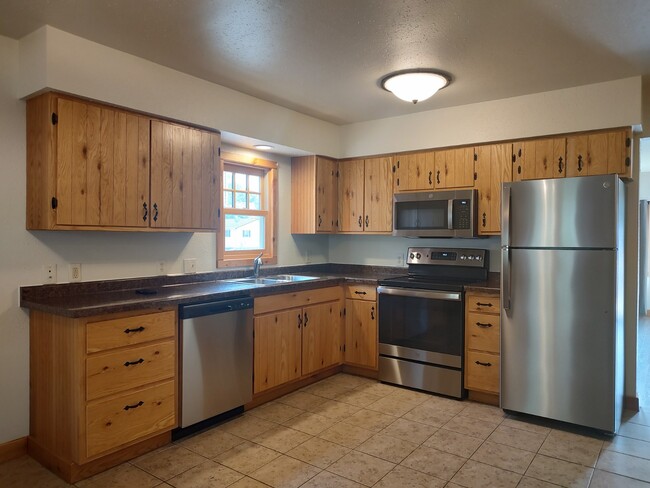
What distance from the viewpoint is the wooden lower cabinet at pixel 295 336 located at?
3.43 m

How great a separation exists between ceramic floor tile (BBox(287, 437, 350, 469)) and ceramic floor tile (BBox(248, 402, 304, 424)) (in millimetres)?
417

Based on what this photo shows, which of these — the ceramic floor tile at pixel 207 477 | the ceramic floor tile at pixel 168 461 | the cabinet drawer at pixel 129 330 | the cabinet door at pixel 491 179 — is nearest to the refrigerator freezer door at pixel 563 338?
the cabinet door at pixel 491 179

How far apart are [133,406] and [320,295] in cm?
182

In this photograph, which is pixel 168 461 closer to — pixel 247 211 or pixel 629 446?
pixel 247 211

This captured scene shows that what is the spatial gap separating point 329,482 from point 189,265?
1949mm

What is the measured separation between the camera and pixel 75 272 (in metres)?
2.86

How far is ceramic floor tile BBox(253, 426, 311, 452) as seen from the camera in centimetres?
280

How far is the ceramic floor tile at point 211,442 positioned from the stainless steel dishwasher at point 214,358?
3.3 inches

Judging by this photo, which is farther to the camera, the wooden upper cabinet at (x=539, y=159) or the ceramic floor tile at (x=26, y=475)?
the wooden upper cabinet at (x=539, y=159)

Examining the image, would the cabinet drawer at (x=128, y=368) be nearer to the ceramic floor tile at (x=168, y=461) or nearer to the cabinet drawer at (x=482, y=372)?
the ceramic floor tile at (x=168, y=461)

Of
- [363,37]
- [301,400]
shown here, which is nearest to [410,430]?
[301,400]

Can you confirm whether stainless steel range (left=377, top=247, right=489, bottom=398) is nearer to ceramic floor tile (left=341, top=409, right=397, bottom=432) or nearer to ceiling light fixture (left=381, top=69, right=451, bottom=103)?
ceramic floor tile (left=341, top=409, right=397, bottom=432)

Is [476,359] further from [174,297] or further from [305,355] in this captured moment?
[174,297]

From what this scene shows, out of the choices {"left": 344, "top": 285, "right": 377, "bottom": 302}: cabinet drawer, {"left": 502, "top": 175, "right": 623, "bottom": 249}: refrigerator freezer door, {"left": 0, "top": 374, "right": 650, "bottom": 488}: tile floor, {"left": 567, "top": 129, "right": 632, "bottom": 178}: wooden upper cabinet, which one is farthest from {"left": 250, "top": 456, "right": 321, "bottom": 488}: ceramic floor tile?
{"left": 567, "top": 129, "right": 632, "bottom": 178}: wooden upper cabinet
